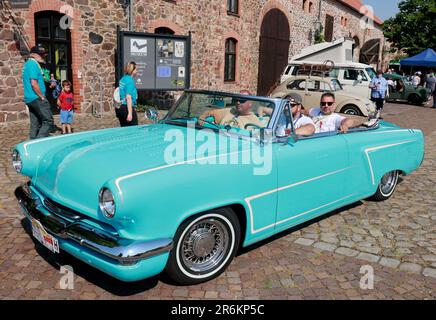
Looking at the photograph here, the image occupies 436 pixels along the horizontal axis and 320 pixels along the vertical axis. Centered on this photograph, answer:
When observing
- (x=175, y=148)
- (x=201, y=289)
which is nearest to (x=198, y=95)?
(x=175, y=148)

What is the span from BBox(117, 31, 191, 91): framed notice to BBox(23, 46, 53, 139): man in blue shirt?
4.35m

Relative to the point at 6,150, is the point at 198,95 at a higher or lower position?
higher

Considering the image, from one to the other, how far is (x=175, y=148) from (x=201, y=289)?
118 cm

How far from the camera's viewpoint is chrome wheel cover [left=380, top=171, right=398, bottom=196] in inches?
219

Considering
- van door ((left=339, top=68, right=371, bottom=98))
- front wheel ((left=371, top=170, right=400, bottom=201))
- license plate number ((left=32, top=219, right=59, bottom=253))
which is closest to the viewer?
license plate number ((left=32, top=219, right=59, bottom=253))

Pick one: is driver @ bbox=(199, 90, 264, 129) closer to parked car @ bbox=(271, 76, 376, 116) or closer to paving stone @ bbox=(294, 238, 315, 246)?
paving stone @ bbox=(294, 238, 315, 246)

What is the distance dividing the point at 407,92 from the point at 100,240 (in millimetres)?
21371

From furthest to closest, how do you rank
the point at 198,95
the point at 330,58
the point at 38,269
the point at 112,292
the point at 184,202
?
the point at 330,58
the point at 198,95
the point at 38,269
the point at 112,292
the point at 184,202

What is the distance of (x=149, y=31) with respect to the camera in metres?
13.3

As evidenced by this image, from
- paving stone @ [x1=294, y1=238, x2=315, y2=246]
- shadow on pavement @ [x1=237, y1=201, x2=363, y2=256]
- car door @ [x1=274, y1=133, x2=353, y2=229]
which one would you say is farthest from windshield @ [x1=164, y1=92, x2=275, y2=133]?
paving stone @ [x1=294, y1=238, x2=315, y2=246]

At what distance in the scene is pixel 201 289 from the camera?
327 centimetres

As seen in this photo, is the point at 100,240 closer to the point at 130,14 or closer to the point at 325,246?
the point at 325,246

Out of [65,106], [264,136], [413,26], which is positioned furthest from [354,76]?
[413,26]

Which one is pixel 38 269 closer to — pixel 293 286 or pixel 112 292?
pixel 112 292
